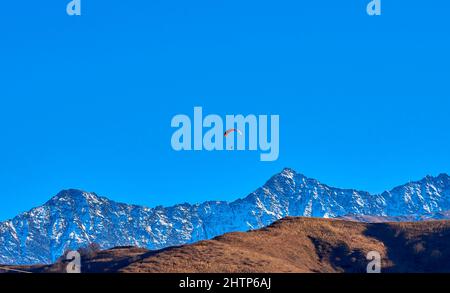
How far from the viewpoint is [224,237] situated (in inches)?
7525

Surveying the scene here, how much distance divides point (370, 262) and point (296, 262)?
57.2 ft

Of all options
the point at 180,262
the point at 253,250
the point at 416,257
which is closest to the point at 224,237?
the point at 253,250
